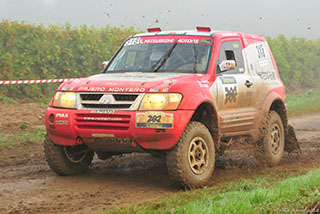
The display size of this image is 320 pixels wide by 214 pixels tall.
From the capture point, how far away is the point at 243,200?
18.9 ft

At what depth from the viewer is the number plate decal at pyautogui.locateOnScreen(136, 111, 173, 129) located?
22.3ft

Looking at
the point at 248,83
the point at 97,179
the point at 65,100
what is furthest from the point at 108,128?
the point at 248,83

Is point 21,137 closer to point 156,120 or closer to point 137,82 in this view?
point 137,82

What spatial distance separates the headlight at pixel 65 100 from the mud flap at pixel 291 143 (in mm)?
4597

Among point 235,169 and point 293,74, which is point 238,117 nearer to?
point 235,169

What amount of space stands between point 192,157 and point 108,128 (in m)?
1.14

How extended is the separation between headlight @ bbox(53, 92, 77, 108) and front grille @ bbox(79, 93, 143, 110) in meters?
0.14

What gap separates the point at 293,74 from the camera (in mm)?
30734

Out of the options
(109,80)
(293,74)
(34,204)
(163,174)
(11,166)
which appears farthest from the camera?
(293,74)

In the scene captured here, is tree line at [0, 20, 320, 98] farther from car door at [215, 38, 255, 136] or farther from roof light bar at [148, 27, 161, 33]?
car door at [215, 38, 255, 136]

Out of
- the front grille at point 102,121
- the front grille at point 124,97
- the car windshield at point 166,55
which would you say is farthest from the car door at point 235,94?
the front grille at point 102,121

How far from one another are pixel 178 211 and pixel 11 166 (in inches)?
170

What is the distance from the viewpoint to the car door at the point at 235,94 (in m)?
8.08

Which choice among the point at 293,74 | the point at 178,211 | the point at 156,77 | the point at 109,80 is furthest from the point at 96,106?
the point at 293,74
